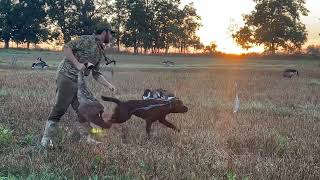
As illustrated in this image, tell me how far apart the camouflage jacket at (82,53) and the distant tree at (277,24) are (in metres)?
87.8

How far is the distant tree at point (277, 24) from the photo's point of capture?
95250 mm

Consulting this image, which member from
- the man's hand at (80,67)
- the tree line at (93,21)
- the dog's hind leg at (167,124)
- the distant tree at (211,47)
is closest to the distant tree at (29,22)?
the tree line at (93,21)

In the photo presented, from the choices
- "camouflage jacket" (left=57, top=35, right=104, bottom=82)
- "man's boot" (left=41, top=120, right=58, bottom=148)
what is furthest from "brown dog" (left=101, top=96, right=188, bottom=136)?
"man's boot" (left=41, top=120, right=58, bottom=148)

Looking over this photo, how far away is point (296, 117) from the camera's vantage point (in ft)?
46.0

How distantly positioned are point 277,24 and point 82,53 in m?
89.8

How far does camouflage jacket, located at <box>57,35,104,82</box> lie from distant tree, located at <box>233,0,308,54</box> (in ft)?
288

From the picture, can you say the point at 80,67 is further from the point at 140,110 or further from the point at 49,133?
the point at 140,110

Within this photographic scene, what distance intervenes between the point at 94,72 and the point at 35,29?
88.1 m

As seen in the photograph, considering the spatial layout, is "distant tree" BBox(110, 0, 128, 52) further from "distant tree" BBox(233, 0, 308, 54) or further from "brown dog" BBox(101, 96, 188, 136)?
"brown dog" BBox(101, 96, 188, 136)

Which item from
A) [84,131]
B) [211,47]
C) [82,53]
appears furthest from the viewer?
[211,47]

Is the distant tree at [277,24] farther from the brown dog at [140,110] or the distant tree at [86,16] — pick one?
the brown dog at [140,110]

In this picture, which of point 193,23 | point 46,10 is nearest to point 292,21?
point 193,23

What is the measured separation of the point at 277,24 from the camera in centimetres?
9538

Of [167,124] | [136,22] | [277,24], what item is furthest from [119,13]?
[167,124]
